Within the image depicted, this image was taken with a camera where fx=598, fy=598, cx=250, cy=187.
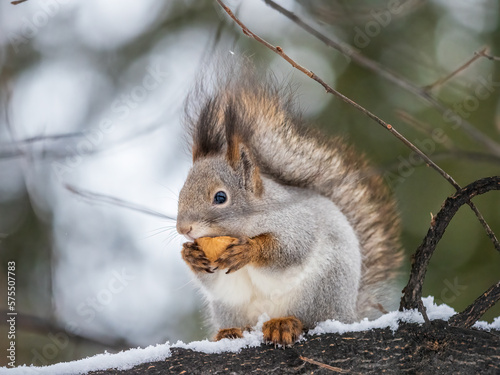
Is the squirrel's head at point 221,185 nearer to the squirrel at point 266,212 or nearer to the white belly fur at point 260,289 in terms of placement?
the squirrel at point 266,212

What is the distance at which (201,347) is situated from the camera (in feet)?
5.02

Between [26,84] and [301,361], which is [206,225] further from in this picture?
[26,84]

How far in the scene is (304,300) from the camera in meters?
1.96

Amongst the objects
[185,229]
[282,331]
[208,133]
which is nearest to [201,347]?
[282,331]

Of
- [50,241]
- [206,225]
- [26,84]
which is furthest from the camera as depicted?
[26,84]

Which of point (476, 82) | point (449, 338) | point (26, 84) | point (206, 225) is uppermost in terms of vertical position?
point (26, 84)

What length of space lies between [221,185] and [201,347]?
0.61 m

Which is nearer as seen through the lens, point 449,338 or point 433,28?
point 449,338

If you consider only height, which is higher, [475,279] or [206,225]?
[475,279]

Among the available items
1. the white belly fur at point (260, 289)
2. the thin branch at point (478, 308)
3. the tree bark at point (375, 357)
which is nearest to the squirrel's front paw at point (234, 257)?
the white belly fur at point (260, 289)

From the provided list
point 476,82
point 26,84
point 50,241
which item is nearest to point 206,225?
point 50,241

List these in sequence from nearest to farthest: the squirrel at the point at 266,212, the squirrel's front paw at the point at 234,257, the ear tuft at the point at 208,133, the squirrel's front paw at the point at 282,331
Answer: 1. the squirrel's front paw at the point at 282,331
2. the squirrel's front paw at the point at 234,257
3. the squirrel at the point at 266,212
4. the ear tuft at the point at 208,133

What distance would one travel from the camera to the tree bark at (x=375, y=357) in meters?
1.44

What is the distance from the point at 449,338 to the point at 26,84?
8.42 feet
